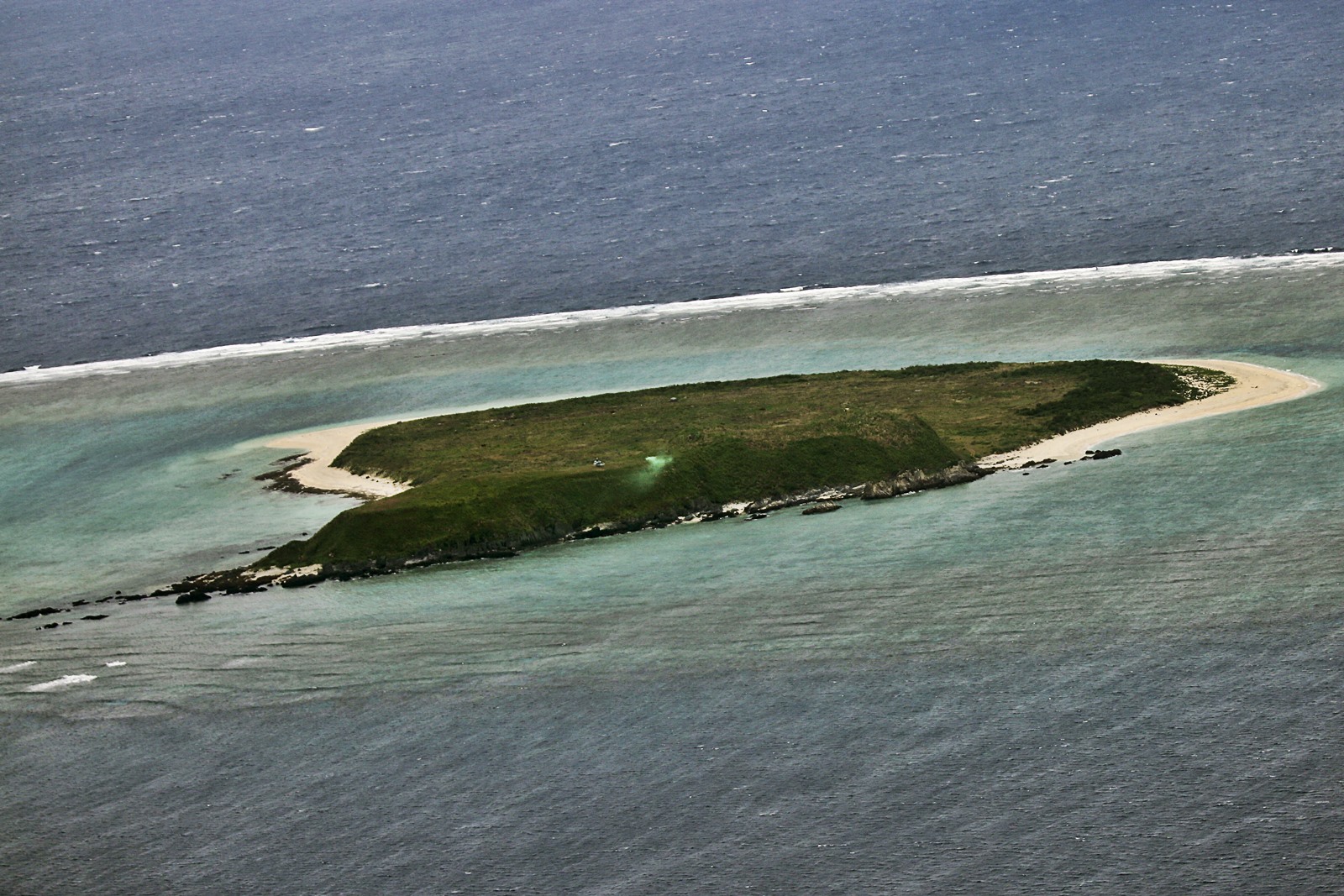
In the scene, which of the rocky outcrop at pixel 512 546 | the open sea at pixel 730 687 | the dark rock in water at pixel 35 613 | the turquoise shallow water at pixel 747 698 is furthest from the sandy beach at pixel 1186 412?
the dark rock in water at pixel 35 613

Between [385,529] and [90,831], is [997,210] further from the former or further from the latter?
[90,831]

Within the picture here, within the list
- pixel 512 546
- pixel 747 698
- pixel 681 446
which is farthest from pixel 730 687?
pixel 681 446

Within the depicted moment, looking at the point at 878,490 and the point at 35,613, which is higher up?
the point at 878,490

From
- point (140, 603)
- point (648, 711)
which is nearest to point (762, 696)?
point (648, 711)

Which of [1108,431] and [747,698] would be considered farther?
[1108,431]

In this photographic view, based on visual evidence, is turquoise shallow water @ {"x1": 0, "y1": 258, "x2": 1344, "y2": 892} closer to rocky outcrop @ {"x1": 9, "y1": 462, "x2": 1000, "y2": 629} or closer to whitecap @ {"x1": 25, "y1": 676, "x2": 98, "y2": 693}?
whitecap @ {"x1": 25, "y1": 676, "x2": 98, "y2": 693}

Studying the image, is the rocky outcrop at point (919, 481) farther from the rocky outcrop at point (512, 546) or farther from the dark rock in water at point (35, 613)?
the dark rock in water at point (35, 613)

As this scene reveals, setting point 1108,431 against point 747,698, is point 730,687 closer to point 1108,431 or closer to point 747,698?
point 747,698

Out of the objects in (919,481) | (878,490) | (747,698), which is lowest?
(747,698)
